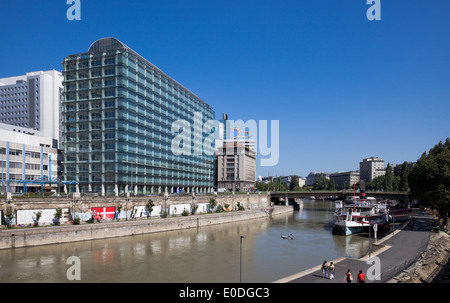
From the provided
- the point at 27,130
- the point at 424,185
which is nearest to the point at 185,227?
the point at 424,185

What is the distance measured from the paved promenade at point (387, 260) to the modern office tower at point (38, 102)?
473 ft

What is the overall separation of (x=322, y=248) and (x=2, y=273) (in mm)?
46753

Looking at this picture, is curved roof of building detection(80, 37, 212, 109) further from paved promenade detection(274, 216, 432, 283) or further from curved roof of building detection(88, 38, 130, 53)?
paved promenade detection(274, 216, 432, 283)

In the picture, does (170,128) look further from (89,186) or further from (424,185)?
(424,185)

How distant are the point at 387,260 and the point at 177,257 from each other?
1101 inches

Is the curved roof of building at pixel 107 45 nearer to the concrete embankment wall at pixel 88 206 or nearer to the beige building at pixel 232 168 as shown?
the concrete embankment wall at pixel 88 206

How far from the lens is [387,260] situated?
127ft

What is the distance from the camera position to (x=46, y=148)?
102m

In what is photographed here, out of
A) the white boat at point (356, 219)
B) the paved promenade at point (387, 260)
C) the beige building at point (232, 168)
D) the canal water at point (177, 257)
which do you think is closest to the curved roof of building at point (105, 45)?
the canal water at point (177, 257)

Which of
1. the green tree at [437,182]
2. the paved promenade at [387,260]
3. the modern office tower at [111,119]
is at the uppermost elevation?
the modern office tower at [111,119]

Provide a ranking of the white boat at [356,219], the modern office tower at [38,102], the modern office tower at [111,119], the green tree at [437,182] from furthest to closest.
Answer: the modern office tower at [38,102] < the modern office tower at [111,119] < the white boat at [356,219] < the green tree at [437,182]

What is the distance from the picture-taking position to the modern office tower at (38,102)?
5969 inches

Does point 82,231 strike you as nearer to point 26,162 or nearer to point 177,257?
point 177,257

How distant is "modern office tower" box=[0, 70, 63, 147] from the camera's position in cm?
15162
